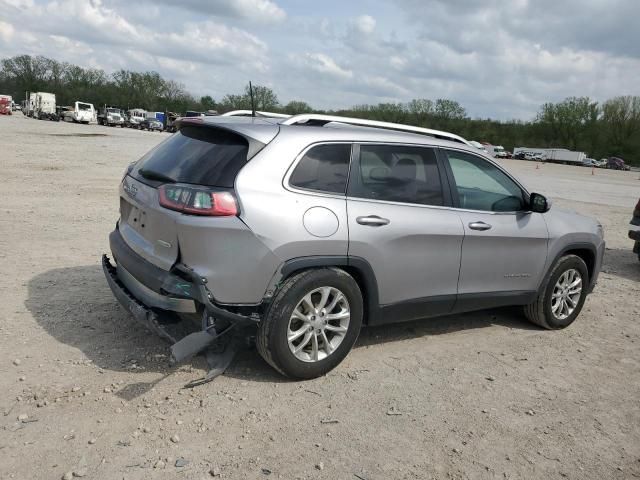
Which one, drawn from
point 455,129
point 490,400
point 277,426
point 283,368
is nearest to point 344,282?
point 283,368

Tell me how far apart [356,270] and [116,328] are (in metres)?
2.05

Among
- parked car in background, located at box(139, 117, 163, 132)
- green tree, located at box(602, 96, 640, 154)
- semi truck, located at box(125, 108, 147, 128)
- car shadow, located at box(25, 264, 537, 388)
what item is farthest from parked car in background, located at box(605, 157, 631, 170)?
car shadow, located at box(25, 264, 537, 388)

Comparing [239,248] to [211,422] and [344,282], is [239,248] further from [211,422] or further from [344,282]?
[211,422]

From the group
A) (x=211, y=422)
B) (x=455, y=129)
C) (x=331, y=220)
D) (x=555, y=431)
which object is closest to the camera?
(x=211, y=422)

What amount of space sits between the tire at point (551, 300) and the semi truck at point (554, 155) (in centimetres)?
8010

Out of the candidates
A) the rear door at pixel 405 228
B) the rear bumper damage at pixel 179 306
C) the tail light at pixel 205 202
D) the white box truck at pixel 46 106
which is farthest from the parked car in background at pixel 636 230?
A: the white box truck at pixel 46 106

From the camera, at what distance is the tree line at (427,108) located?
85562 mm

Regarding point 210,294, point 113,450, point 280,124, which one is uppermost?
point 280,124

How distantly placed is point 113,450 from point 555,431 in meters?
2.70

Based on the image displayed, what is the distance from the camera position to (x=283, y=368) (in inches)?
150

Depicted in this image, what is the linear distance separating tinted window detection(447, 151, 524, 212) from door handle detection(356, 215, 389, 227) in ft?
3.09

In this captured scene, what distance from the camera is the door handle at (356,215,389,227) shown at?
156 inches

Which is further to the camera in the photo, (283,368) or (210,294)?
(283,368)

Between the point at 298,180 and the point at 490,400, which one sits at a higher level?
the point at 298,180
